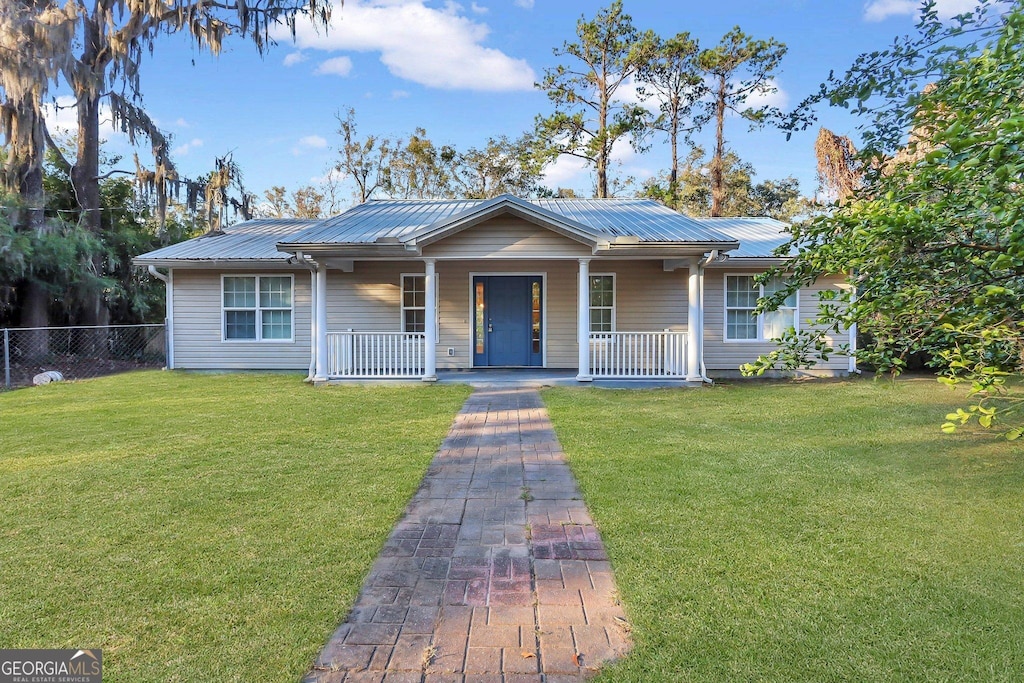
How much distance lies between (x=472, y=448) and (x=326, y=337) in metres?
5.74

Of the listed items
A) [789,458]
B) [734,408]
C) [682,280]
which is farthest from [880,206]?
[682,280]

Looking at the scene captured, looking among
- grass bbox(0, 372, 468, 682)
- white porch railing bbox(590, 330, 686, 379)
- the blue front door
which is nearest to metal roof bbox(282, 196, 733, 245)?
the blue front door

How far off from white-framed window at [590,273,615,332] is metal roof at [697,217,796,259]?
8.34 ft

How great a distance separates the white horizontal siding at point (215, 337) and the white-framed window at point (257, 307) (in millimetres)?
144

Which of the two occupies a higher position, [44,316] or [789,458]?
[44,316]

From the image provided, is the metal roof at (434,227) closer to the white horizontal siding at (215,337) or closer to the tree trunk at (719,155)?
the white horizontal siding at (215,337)

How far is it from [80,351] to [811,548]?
52.8ft

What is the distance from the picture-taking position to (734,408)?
25.4 feet

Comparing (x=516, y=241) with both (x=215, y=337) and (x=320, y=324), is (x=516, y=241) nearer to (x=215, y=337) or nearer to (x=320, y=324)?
(x=320, y=324)

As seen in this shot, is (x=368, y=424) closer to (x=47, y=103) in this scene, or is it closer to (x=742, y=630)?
(x=742, y=630)

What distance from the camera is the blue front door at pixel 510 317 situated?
1155 cm

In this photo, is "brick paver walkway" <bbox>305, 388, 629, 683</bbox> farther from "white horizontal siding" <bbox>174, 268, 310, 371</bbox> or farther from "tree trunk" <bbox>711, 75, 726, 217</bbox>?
"tree trunk" <bbox>711, 75, 726, 217</bbox>

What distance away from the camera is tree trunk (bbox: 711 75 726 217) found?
2198 cm

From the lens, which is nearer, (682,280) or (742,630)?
(742,630)
